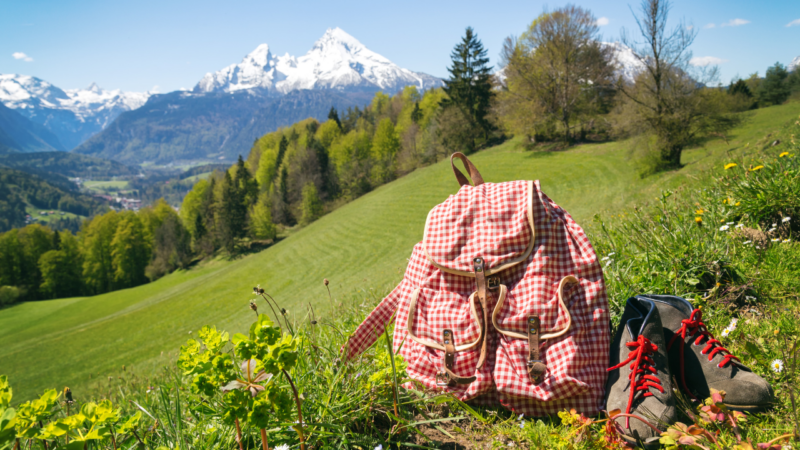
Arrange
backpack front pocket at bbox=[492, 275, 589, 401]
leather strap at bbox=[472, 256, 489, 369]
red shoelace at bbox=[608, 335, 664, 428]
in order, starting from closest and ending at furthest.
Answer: red shoelace at bbox=[608, 335, 664, 428] → backpack front pocket at bbox=[492, 275, 589, 401] → leather strap at bbox=[472, 256, 489, 369]

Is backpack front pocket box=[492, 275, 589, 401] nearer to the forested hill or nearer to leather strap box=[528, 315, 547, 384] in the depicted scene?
leather strap box=[528, 315, 547, 384]

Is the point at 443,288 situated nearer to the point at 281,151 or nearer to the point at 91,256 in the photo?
the point at 281,151

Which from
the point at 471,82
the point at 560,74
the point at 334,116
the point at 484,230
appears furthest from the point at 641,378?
the point at 334,116

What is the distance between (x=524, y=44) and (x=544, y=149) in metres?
13.6

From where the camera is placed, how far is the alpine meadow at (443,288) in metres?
1.53

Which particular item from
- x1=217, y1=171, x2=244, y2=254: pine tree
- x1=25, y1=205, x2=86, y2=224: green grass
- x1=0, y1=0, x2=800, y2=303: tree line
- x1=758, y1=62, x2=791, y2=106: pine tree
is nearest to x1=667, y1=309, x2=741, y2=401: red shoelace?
x1=0, y1=0, x2=800, y2=303: tree line

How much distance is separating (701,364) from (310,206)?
5266cm

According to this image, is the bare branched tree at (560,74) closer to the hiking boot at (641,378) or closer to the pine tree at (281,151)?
the hiking boot at (641,378)

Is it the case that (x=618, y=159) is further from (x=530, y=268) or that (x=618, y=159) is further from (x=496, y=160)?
(x=530, y=268)

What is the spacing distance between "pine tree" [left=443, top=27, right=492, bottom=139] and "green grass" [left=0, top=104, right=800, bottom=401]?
8426mm

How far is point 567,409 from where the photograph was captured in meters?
1.81

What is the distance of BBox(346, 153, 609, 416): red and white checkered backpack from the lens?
74.7 inches

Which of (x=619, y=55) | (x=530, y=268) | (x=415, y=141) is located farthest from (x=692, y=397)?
(x=415, y=141)

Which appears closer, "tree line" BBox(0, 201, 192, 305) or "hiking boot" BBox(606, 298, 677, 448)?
"hiking boot" BBox(606, 298, 677, 448)
